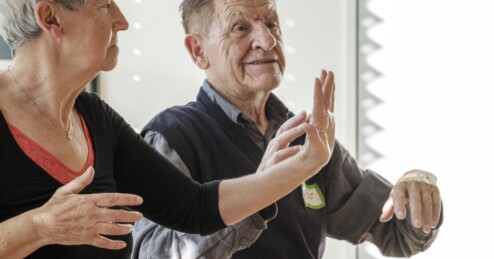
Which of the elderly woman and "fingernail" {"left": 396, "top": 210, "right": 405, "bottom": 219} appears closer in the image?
the elderly woman

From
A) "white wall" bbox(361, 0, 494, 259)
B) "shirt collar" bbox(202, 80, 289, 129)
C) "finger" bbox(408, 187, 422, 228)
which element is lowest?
"white wall" bbox(361, 0, 494, 259)

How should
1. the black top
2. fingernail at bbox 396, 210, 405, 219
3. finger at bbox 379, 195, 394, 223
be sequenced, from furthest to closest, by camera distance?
finger at bbox 379, 195, 394, 223, fingernail at bbox 396, 210, 405, 219, the black top

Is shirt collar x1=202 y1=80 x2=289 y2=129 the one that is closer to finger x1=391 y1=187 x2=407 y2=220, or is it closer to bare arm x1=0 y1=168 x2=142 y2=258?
finger x1=391 y1=187 x2=407 y2=220

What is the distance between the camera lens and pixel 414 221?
1770mm

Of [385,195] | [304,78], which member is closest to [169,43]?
[304,78]

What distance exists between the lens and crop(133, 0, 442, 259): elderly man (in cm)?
183

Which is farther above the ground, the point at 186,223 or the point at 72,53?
the point at 72,53

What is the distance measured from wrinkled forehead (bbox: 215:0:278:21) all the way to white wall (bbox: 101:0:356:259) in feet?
3.79

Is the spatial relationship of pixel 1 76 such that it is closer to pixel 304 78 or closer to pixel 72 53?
pixel 72 53

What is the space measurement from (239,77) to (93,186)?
0.73 meters

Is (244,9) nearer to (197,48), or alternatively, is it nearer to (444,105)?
(197,48)

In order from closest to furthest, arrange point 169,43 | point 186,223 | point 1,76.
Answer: point 1,76 < point 186,223 < point 169,43

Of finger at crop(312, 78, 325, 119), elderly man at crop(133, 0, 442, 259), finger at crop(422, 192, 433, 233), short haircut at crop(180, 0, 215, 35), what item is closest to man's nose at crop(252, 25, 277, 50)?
elderly man at crop(133, 0, 442, 259)

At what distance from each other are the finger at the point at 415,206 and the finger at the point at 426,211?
0.04ft
